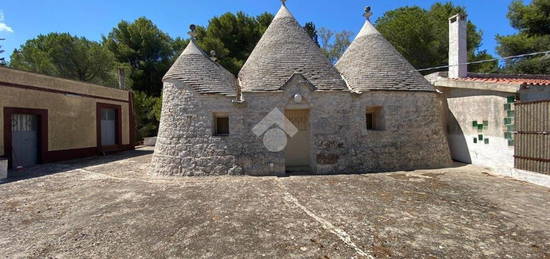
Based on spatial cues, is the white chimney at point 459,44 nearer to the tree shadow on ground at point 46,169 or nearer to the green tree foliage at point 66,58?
the tree shadow on ground at point 46,169

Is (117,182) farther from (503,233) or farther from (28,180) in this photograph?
(503,233)

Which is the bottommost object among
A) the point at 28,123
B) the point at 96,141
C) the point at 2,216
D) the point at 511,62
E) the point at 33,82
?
the point at 2,216

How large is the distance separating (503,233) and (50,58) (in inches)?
1163

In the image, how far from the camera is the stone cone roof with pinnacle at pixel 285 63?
29.9 ft

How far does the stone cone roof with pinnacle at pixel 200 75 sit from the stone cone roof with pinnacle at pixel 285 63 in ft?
2.24

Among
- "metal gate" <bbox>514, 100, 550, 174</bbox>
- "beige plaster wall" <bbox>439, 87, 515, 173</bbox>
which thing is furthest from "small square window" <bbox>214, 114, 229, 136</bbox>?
"metal gate" <bbox>514, 100, 550, 174</bbox>

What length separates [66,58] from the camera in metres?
22.2

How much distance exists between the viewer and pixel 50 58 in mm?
21656

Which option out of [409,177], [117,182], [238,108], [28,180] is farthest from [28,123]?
[409,177]

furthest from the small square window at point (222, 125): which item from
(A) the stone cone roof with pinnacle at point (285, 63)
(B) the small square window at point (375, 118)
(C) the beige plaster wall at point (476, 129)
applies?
(C) the beige plaster wall at point (476, 129)

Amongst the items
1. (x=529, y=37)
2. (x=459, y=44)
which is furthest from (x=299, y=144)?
(x=529, y=37)

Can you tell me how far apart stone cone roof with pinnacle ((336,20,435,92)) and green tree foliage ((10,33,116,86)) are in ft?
72.8

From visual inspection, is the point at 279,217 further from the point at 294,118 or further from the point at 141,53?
the point at 141,53

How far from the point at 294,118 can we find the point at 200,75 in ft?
12.2
